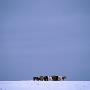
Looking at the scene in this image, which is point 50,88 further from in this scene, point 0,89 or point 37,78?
point 37,78

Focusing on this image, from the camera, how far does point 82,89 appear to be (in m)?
11.2

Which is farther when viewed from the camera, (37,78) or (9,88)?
(37,78)

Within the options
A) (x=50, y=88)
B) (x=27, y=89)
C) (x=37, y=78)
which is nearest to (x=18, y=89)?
(x=27, y=89)

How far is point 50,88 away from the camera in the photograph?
38.4 feet

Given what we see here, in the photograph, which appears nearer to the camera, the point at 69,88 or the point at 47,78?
the point at 69,88

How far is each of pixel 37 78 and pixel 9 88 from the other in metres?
5.60

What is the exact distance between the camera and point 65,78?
1806cm

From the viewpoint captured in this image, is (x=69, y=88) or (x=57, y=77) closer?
(x=69, y=88)

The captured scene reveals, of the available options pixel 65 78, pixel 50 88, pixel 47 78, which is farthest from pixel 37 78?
pixel 50 88

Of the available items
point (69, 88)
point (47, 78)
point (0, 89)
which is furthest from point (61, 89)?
point (47, 78)

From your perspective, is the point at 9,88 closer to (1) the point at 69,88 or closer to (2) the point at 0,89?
(2) the point at 0,89

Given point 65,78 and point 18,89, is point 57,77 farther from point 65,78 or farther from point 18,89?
point 18,89

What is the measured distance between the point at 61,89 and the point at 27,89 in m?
1.20

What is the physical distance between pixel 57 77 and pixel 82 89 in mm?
6540
